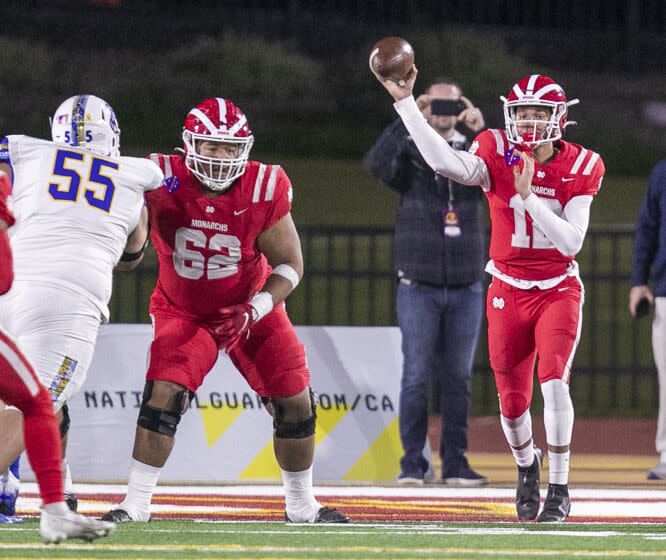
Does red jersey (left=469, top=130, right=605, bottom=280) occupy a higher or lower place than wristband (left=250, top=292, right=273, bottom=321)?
higher

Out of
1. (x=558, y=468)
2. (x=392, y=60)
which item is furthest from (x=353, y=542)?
(x=392, y=60)

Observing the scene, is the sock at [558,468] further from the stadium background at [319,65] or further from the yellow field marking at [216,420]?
the stadium background at [319,65]

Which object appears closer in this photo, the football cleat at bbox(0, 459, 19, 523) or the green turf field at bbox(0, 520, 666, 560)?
the green turf field at bbox(0, 520, 666, 560)

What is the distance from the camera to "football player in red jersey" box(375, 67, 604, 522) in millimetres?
7496

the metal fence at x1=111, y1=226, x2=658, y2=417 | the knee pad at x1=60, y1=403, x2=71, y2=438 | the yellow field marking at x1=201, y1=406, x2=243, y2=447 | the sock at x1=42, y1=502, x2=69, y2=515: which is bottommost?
the metal fence at x1=111, y1=226, x2=658, y2=417

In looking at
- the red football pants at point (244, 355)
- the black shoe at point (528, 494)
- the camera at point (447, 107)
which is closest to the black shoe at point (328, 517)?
the red football pants at point (244, 355)

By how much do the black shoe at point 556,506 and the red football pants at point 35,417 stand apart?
8.34ft

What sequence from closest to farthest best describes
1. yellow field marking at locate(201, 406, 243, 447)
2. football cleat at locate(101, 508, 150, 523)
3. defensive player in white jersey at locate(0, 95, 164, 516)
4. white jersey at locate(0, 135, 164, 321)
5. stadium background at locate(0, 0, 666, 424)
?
defensive player in white jersey at locate(0, 95, 164, 516)
white jersey at locate(0, 135, 164, 321)
football cleat at locate(101, 508, 150, 523)
yellow field marking at locate(201, 406, 243, 447)
stadium background at locate(0, 0, 666, 424)

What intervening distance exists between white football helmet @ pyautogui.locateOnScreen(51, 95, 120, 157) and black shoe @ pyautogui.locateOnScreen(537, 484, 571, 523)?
8.04ft

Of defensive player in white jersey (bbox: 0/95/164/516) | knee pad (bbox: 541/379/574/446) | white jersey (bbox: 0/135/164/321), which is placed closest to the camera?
defensive player in white jersey (bbox: 0/95/164/516)

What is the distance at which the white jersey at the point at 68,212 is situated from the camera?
6.57 meters

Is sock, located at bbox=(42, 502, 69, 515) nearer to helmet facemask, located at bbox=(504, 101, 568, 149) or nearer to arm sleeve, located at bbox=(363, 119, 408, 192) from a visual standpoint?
helmet facemask, located at bbox=(504, 101, 568, 149)

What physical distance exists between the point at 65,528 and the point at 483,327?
9902mm

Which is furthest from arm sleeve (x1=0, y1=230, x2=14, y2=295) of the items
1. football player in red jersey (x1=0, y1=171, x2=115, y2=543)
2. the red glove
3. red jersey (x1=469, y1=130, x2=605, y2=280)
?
red jersey (x1=469, y1=130, x2=605, y2=280)
